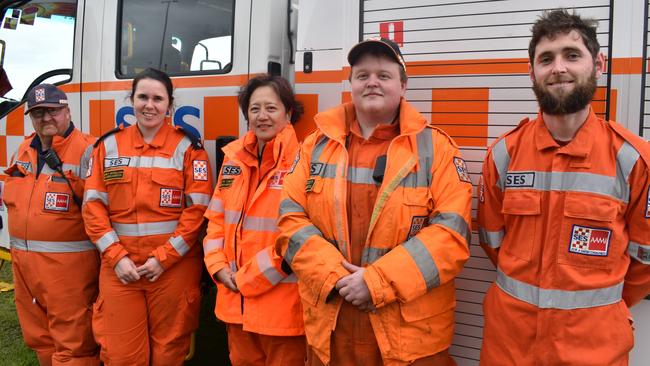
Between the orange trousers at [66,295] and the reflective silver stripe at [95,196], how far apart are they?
1.68 feet

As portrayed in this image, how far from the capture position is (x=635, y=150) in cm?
176

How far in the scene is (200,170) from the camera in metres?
2.92

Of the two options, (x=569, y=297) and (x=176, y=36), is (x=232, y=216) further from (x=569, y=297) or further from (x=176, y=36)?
(x=569, y=297)

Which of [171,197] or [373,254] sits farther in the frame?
[171,197]

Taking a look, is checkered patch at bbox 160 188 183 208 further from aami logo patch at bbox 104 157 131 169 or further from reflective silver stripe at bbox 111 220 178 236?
aami logo patch at bbox 104 157 131 169

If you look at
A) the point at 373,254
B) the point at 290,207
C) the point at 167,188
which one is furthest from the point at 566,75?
the point at 167,188

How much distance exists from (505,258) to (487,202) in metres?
0.23

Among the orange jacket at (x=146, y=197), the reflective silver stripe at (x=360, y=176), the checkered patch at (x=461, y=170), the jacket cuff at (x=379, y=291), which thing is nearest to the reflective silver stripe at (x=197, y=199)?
the orange jacket at (x=146, y=197)

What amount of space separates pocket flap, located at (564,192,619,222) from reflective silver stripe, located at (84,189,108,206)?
2339 mm

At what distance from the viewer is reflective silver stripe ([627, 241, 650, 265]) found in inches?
69.9

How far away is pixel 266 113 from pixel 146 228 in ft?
3.12

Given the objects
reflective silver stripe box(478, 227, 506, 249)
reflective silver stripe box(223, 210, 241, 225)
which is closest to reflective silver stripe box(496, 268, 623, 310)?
reflective silver stripe box(478, 227, 506, 249)

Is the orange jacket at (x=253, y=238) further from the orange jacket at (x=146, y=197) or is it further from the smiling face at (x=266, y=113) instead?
the orange jacket at (x=146, y=197)

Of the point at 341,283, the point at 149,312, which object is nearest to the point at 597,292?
the point at 341,283
